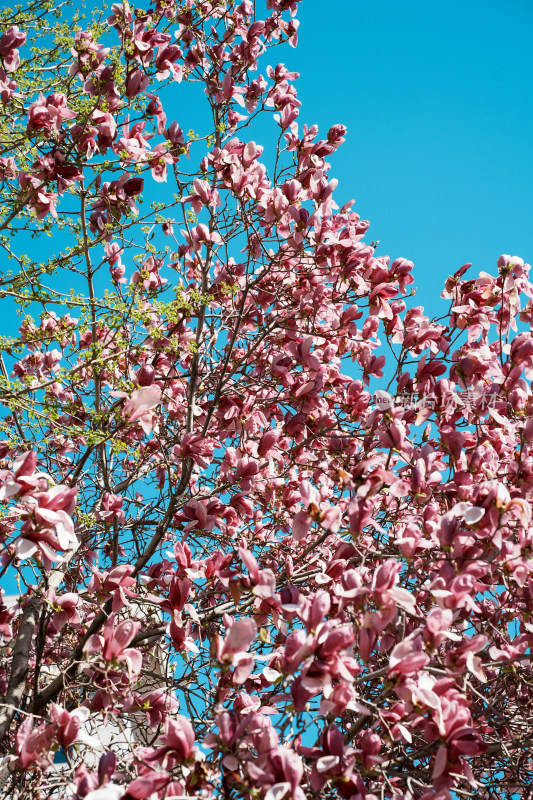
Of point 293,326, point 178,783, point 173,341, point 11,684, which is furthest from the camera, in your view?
point 293,326

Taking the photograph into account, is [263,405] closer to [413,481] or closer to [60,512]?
[413,481]

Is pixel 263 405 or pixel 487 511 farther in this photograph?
pixel 263 405

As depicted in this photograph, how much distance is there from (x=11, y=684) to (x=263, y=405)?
6.62 ft

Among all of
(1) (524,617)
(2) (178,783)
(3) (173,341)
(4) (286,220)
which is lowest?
(2) (178,783)

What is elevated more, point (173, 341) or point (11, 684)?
point (173, 341)

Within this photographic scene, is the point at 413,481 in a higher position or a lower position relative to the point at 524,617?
higher

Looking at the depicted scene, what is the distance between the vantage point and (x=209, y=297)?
10.0ft

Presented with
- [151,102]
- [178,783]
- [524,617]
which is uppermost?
[151,102]

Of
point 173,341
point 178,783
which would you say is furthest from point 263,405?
point 178,783

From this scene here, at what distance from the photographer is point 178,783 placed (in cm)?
165

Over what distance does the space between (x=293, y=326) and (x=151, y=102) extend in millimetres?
1387

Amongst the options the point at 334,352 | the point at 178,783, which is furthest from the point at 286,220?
the point at 178,783

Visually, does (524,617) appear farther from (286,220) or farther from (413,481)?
(286,220)

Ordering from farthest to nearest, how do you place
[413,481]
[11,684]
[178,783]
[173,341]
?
[11,684]
[173,341]
[413,481]
[178,783]
